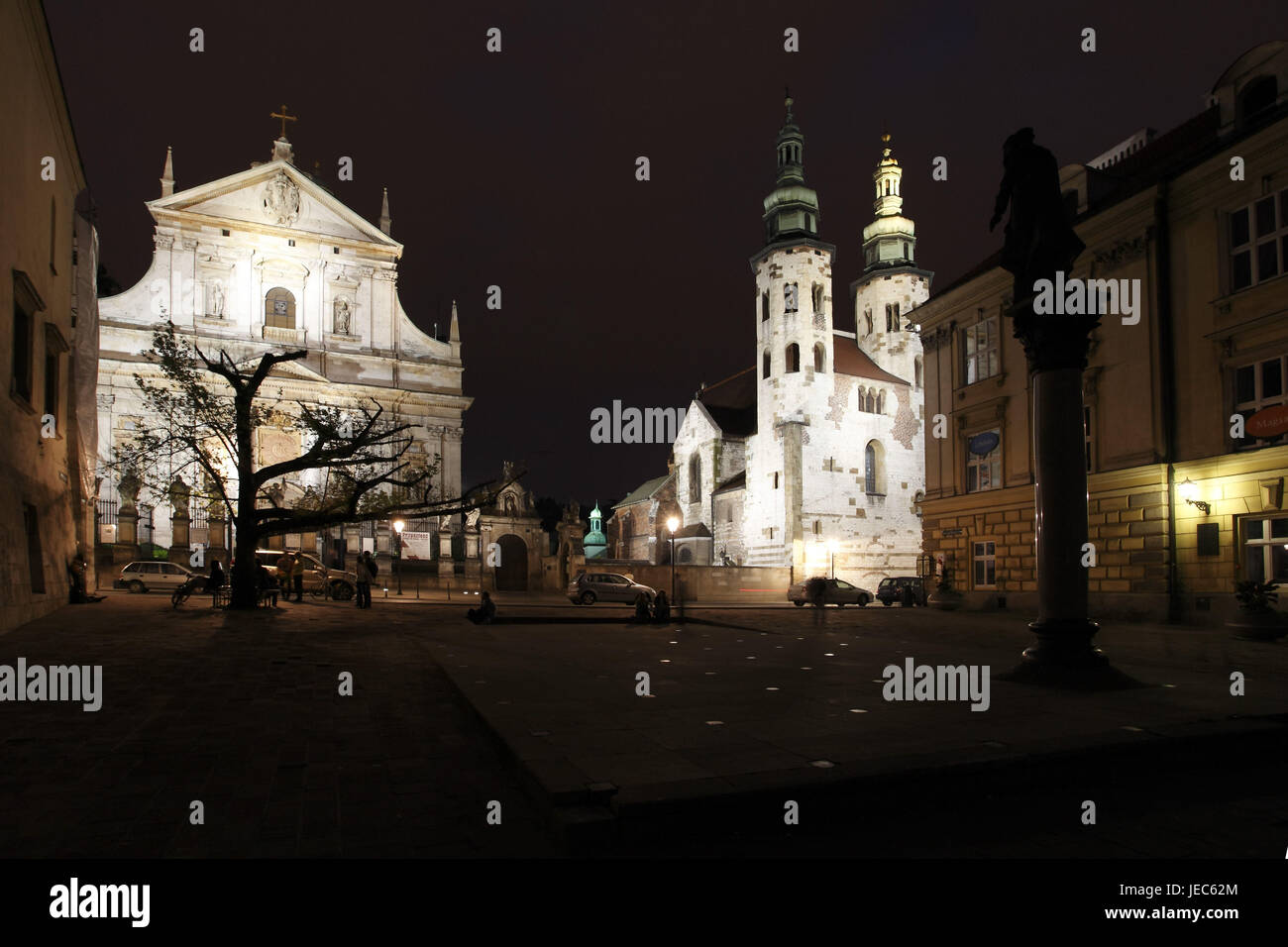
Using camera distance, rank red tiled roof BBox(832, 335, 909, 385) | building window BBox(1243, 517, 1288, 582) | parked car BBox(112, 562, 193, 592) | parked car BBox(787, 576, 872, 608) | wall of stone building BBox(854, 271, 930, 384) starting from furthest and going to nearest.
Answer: wall of stone building BBox(854, 271, 930, 384) < red tiled roof BBox(832, 335, 909, 385) < parked car BBox(787, 576, 872, 608) < parked car BBox(112, 562, 193, 592) < building window BBox(1243, 517, 1288, 582)

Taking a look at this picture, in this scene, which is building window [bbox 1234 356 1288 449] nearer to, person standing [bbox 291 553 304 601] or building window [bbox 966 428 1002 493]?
building window [bbox 966 428 1002 493]

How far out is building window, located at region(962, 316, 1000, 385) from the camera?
26.9 meters

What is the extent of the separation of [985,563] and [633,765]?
23835 mm

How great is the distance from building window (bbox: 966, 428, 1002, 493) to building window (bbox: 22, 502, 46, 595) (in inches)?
985

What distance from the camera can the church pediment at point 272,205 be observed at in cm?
4747

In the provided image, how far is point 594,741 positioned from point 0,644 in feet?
35.1

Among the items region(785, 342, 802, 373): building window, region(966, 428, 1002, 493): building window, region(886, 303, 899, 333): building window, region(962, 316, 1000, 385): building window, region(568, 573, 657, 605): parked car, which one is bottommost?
region(568, 573, 657, 605): parked car

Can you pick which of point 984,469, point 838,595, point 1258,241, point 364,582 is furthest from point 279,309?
point 1258,241

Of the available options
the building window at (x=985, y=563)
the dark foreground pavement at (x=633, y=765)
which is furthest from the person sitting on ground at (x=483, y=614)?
the building window at (x=985, y=563)

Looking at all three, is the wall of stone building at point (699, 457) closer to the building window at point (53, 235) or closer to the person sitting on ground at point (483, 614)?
the person sitting on ground at point (483, 614)

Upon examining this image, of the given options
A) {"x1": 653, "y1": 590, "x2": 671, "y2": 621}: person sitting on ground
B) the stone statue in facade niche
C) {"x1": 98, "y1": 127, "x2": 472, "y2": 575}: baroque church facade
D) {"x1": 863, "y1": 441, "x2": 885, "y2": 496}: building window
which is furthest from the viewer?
{"x1": 863, "y1": 441, "x2": 885, "y2": 496}: building window

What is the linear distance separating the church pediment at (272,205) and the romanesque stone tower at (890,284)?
34605 mm

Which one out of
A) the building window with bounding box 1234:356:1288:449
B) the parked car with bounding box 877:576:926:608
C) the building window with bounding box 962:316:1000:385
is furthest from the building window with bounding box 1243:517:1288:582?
the parked car with bounding box 877:576:926:608

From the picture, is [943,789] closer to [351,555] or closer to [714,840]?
[714,840]
